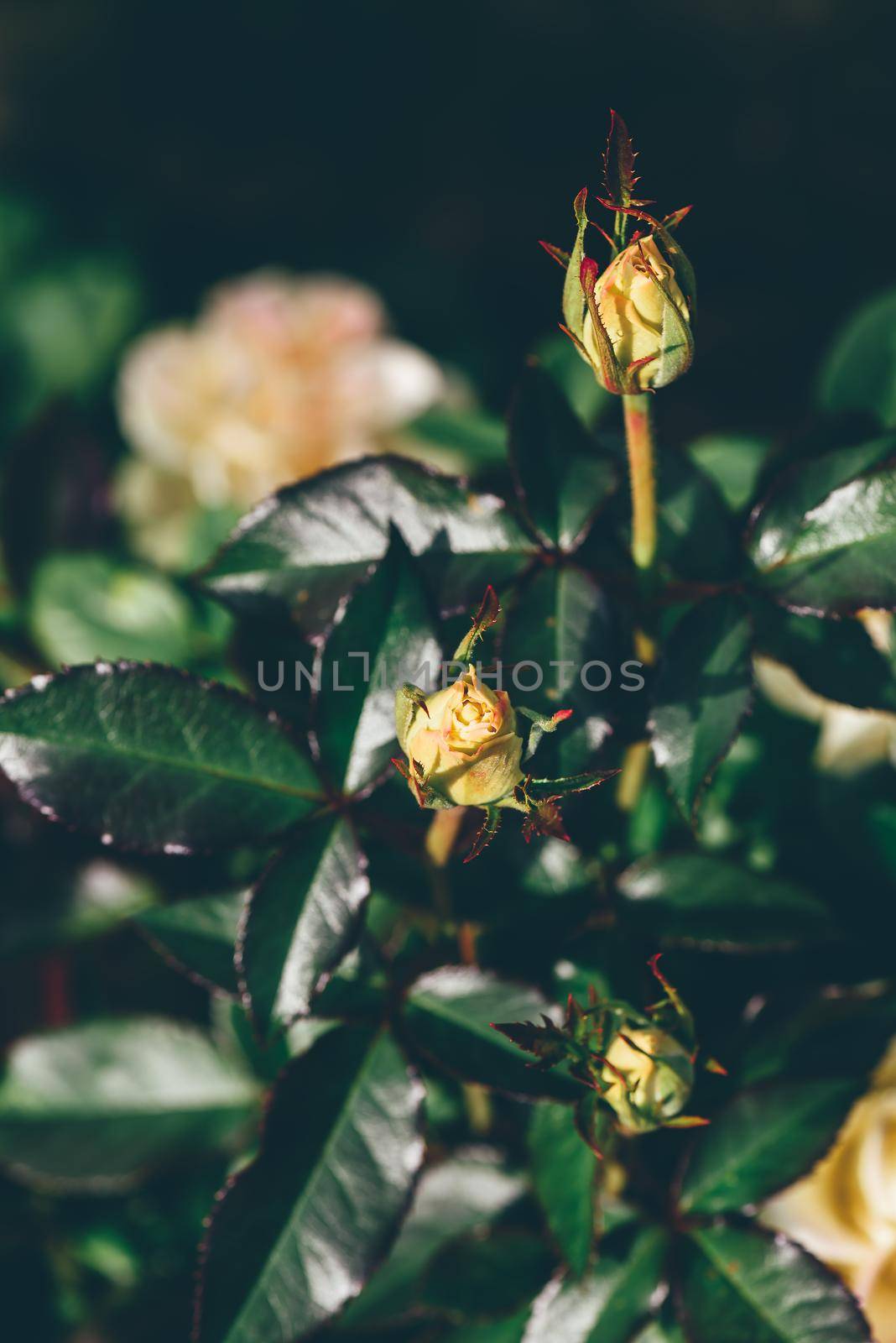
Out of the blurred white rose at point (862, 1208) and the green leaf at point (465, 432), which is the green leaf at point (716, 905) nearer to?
the blurred white rose at point (862, 1208)

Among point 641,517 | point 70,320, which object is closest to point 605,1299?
point 641,517

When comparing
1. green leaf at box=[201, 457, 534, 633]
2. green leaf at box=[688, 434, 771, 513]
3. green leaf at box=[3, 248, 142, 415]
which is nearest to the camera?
green leaf at box=[201, 457, 534, 633]

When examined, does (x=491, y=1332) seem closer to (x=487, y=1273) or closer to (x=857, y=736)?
(x=487, y=1273)

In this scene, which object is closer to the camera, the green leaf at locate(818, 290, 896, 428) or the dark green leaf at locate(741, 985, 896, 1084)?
the dark green leaf at locate(741, 985, 896, 1084)

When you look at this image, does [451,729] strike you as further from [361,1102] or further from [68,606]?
[68,606]

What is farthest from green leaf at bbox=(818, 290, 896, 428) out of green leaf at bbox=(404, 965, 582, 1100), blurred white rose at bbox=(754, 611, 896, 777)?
green leaf at bbox=(404, 965, 582, 1100)

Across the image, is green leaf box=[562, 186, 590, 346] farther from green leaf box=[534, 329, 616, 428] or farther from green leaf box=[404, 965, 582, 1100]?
green leaf box=[534, 329, 616, 428]

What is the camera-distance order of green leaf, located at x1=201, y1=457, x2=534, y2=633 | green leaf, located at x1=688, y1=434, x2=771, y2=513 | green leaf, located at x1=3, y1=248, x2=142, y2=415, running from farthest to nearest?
1. green leaf, located at x1=3, y1=248, x2=142, y2=415
2. green leaf, located at x1=688, y1=434, x2=771, y2=513
3. green leaf, located at x1=201, y1=457, x2=534, y2=633
